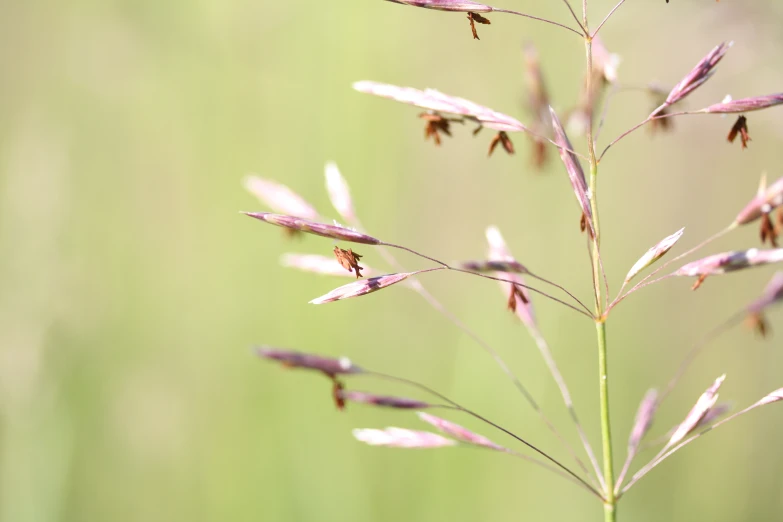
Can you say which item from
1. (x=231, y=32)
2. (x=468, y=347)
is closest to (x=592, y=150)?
(x=468, y=347)

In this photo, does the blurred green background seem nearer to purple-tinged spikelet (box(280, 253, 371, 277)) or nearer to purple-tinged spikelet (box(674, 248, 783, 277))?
purple-tinged spikelet (box(280, 253, 371, 277))

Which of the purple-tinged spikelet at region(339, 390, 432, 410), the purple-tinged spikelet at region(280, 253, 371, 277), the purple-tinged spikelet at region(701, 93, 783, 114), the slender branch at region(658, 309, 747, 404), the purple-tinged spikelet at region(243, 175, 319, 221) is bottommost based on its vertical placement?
the purple-tinged spikelet at region(339, 390, 432, 410)

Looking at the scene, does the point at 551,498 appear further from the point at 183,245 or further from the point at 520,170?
the point at 183,245

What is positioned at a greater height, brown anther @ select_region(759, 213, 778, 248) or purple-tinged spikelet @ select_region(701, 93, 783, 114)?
purple-tinged spikelet @ select_region(701, 93, 783, 114)

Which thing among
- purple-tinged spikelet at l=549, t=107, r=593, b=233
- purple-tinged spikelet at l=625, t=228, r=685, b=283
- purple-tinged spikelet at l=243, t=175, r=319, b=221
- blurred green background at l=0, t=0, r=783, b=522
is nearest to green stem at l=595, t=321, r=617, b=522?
purple-tinged spikelet at l=625, t=228, r=685, b=283

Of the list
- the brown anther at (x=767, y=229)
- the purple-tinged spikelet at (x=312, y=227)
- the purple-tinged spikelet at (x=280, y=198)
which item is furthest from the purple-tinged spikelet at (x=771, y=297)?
the purple-tinged spikelet at (x=280, y=198)

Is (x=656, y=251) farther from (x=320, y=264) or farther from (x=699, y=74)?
(x=320, y=264)


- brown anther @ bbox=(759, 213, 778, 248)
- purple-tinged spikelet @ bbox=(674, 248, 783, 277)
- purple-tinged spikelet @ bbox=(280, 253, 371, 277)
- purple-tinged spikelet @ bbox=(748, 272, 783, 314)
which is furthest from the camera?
purple-tinged spikelet @ bbox=(280, 253, 371, 277)
